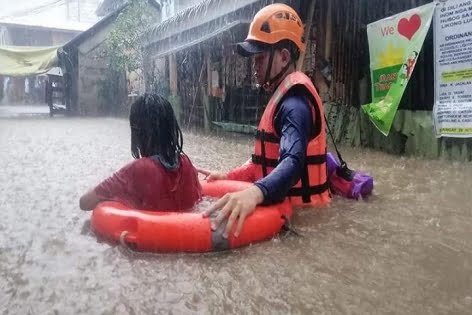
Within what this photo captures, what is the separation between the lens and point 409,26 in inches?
229

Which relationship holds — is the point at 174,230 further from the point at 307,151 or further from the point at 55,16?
the point at 55,16

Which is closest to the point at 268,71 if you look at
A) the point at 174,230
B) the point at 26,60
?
the point at 174,230

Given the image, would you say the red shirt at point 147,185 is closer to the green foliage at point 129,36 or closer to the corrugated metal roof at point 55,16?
the green foliage at point 129,36

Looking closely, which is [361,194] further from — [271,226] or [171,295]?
[171,295]

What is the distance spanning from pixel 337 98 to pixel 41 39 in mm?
27776

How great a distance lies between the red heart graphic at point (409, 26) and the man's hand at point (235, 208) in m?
4.49

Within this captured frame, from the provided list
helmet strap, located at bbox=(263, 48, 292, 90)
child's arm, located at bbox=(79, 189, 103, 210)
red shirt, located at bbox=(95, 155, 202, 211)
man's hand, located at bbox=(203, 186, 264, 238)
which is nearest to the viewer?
man's hand, located at bbox=(203, 186, 264, 238)

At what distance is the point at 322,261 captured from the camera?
2.24 m

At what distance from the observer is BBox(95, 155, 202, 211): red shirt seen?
2.52 meters

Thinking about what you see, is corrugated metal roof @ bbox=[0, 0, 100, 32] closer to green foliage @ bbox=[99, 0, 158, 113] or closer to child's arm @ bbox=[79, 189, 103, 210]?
green foliage @ bbox=[99, 0, 158, 113]

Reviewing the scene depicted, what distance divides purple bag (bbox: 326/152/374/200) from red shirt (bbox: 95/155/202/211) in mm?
1246

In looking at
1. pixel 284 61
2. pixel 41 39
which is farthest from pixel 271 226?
pixel 41 39

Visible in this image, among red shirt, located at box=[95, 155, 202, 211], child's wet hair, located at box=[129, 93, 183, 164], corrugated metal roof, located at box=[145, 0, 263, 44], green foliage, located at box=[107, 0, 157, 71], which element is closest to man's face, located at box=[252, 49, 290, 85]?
child's wet hair, located at box=[129, 93, 183, 164]

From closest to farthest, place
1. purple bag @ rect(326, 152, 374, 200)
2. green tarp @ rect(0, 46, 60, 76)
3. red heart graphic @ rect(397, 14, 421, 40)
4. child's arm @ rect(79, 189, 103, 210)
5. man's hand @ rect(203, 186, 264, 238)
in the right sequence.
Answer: man's hand @ rect(203, 186, 264, 238), child's arm @ rect(79, 189, 103, 210), purple bag @ rect(326, 152, 374, 200), red heart graphic @ rect(397, 14, 421, 40), green tarp @ rect(0, 46, 60, 76)
